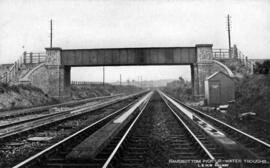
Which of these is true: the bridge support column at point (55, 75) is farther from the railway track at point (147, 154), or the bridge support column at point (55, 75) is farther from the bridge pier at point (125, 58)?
the railway track at point (147, 154)

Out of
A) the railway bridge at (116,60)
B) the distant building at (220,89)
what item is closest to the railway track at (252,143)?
the distant building at (220,89)

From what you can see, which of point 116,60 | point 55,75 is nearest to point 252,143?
point 116,60

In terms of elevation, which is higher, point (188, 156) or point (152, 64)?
point (152, 64)

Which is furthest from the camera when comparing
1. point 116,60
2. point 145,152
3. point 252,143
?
point 116,60

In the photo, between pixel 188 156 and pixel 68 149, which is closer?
pixel 188 156

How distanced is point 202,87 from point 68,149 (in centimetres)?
2482

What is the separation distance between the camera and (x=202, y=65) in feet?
99.5

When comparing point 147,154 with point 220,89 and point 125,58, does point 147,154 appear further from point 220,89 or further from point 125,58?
point 125,58

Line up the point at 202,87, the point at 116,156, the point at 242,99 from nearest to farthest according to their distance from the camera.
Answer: the point at 116,156, the point at 242,99, the point at 202,87

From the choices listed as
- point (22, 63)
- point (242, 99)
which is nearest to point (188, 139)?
Result: point (242, 99)

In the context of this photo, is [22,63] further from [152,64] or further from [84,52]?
[152,64]

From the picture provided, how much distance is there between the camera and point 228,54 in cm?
3384

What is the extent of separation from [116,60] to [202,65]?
1097 cm

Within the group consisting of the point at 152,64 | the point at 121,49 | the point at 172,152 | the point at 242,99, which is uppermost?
the point at 121,49
